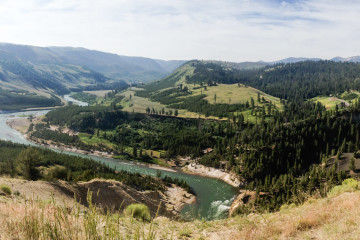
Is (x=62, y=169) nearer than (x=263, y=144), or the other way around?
(x=62, y=169)

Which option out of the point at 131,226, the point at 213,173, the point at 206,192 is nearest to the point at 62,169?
the point at 206,192

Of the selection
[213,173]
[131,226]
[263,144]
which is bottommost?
[213,173]

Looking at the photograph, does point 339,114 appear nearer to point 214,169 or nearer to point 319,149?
point 319,149

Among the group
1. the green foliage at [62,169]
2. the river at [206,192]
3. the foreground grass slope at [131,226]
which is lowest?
the river at [206,192]

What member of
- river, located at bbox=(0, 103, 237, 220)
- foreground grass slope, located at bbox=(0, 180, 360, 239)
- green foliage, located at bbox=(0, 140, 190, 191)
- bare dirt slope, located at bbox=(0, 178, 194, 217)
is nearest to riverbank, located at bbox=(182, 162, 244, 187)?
river, located at bbox=(0, 103, 237, 220)

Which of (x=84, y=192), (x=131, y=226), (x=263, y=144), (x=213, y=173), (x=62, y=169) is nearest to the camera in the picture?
(x=131, y=226)

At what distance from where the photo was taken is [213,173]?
380ft

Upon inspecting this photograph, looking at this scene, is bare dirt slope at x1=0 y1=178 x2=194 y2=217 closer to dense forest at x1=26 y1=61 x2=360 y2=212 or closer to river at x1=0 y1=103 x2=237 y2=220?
river at x1=0 y1=103 x2=237 y2=220

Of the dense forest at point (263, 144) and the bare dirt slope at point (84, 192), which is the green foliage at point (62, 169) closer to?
the bare dirt slope at point (84, 192)

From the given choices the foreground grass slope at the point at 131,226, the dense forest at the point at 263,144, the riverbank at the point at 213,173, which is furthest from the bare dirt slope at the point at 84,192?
the dense forest at the point at 263,144

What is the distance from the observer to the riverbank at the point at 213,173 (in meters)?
104

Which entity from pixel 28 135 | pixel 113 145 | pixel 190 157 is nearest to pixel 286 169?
pixel 190 157

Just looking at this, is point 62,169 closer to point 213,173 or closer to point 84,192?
point 84,192

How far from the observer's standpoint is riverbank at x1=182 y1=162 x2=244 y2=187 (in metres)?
104
